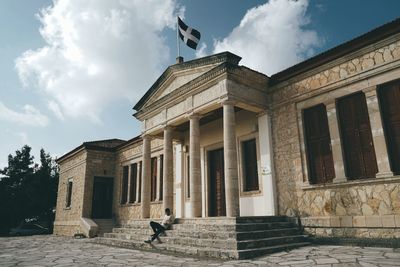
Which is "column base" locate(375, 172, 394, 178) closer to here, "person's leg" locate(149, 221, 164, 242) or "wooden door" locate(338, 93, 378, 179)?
"wooden door" locate(338, 93, 378, 179)

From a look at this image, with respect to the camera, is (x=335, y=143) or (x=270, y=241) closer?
(x=270, y=241)

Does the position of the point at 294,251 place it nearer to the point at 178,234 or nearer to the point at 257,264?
the point at 257,264

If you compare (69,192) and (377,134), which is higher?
(377,134)

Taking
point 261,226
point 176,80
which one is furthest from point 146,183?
point 261,226

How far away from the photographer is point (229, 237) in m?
7.45

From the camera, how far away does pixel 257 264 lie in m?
5.90

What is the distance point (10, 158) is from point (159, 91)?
73.4 ft

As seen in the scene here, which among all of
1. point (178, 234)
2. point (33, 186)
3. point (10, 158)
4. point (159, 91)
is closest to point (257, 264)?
point (178, 234)

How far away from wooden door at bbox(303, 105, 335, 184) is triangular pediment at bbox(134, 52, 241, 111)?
3.00m

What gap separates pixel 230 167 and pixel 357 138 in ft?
11.9

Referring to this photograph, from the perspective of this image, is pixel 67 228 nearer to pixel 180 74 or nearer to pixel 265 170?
pixel 180 74

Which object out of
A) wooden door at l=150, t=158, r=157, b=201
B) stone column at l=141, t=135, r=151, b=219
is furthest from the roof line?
wooden door at l=150, t=158, r=157, b=201

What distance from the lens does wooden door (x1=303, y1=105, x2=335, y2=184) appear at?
9.10m

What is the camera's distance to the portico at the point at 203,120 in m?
9.63
